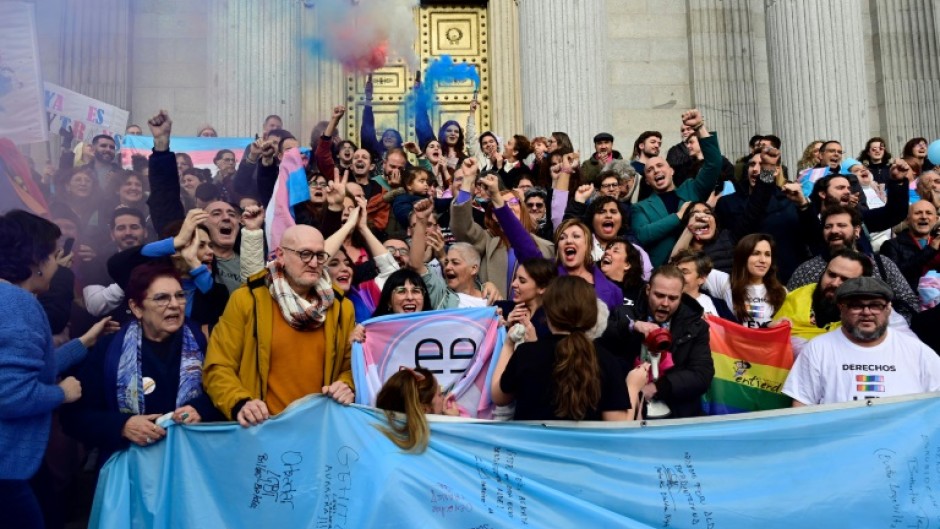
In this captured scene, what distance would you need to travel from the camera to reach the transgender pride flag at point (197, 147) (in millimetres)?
12195

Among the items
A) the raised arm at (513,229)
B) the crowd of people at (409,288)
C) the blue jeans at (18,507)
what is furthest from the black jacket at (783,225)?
the blue jeans at (18,507)

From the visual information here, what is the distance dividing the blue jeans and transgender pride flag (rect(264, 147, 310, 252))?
278 cm

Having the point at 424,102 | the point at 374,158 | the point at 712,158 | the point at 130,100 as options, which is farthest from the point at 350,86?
the point at 712,158

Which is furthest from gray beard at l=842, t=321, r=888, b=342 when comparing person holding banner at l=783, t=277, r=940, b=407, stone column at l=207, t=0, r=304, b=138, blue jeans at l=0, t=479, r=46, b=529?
stone column at l=207, t=0, r=304, b=138

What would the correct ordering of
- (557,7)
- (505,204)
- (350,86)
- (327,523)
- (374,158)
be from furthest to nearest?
1. (350,86)
2. (557,7)
3. (374,158)
4. (505,204)
5. (327,523)

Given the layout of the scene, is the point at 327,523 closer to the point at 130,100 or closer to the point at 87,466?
the point at 87,466

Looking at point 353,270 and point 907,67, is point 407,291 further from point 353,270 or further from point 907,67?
point 907,67

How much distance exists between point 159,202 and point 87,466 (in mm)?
2052

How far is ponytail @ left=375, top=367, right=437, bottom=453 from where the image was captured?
5.69 m

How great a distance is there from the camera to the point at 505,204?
8133 millimetres

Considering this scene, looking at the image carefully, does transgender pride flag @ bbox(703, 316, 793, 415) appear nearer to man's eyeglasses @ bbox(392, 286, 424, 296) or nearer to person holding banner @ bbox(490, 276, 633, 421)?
person holding banner @ bbox(490, 276, 633, 421)

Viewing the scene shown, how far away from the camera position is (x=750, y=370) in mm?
7246

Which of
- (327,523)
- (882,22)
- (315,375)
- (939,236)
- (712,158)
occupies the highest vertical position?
(882,22)

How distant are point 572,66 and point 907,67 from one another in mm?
7006
